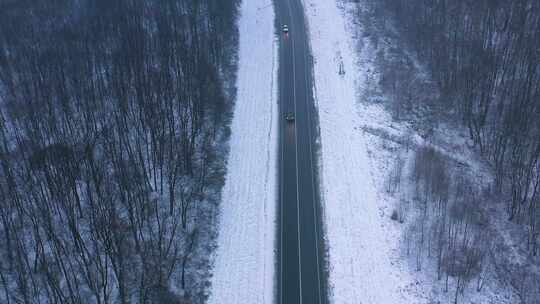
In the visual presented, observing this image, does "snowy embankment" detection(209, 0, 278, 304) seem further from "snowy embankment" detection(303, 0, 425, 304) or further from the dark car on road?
"snowy embankment" detection(303, 0, 425, 304)

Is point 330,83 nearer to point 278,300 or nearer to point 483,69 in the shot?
point 483,69

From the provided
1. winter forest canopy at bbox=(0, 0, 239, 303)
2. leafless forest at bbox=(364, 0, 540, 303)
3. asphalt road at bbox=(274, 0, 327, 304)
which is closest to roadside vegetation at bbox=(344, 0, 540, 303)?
leafless forest at bbox=(364, 0, 540, 303)

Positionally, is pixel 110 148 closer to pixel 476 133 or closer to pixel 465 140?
pixel 465 140

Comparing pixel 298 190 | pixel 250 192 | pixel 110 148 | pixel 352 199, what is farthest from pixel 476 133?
pixel 110 148

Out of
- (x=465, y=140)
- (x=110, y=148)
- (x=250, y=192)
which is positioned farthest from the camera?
(x=465, y=140)

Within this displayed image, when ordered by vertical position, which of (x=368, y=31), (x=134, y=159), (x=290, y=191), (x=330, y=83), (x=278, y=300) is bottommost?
(x=278, y=300)

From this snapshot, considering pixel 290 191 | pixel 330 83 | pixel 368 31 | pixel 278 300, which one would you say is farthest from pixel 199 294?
pixel 368 31

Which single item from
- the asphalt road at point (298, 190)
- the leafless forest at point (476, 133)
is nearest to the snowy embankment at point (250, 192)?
the asphalt road at point (298, 190)
